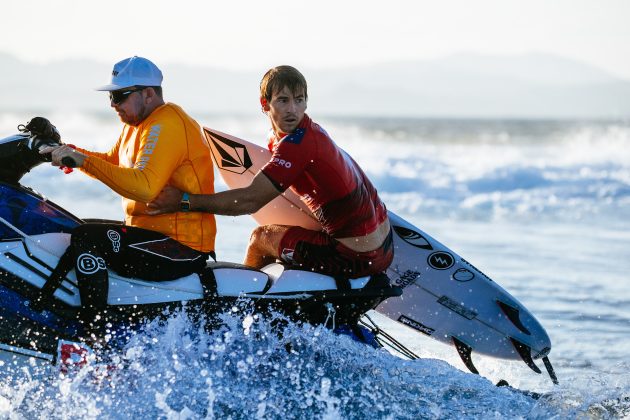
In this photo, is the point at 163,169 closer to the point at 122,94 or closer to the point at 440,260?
the point at 122,94

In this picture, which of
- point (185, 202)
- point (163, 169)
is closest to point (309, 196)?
point (185, 202)

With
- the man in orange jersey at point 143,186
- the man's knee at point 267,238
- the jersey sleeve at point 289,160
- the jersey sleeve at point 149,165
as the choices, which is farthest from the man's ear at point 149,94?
the man's knee at point 267,238

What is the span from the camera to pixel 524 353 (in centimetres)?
649

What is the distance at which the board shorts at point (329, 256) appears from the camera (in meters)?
5.42

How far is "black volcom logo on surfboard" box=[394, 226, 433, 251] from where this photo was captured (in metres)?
6.27

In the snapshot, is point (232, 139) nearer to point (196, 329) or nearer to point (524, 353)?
point (196, 329)

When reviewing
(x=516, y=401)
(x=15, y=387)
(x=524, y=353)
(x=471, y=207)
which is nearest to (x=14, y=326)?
(x=15, y=387)

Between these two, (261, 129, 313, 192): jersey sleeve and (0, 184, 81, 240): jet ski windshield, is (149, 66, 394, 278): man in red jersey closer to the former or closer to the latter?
(261, 129, 313, 192): jersey sleeve

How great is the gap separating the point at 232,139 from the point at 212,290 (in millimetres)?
1288

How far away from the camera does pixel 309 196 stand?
17.4 feet

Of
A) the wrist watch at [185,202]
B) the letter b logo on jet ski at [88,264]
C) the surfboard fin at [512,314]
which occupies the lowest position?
the surfboard fin at [512,314]

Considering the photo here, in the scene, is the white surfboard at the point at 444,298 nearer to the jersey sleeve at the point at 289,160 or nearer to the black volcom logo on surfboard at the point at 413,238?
the black volcom logo on surfboard at the point at 413,238

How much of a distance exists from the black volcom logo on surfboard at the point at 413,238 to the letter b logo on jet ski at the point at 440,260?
0.06 metres

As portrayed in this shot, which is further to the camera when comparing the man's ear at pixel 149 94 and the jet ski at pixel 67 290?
the man's ear at pixel 149 94
